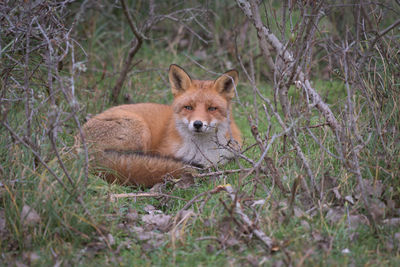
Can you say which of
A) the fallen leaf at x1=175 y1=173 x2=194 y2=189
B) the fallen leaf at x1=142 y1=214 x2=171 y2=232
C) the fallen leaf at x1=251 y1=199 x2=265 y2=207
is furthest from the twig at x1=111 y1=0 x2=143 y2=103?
the fallen leaf at x1=251 y1=199 x2=265 y2=207

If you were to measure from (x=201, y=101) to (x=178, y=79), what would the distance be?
47 cm

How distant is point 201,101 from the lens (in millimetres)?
4836

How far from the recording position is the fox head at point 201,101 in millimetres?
4695

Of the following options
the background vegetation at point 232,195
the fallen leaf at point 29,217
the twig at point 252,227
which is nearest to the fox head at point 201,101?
the background vegetation at point 232,195

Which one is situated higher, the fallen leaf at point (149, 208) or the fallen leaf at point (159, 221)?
the fallen leaf at point (159, 221)

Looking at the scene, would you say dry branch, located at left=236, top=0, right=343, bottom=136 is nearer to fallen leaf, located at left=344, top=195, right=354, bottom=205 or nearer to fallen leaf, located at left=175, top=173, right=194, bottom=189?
fallen leaf, located at left=344, top=195, right=354, bottom=205

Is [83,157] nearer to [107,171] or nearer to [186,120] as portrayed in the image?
[107,171]

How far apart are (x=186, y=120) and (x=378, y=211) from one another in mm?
2440

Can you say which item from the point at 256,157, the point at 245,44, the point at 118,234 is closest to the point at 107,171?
the point at 118,234

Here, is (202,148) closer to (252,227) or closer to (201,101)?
(201,101)

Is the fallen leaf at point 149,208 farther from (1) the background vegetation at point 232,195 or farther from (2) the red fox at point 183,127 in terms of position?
(2) the red fox at point 183,127

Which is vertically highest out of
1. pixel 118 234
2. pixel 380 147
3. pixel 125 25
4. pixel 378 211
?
pixel 125 25

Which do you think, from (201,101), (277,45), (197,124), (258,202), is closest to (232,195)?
(258,202)

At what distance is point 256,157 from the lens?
4434 millimetres
